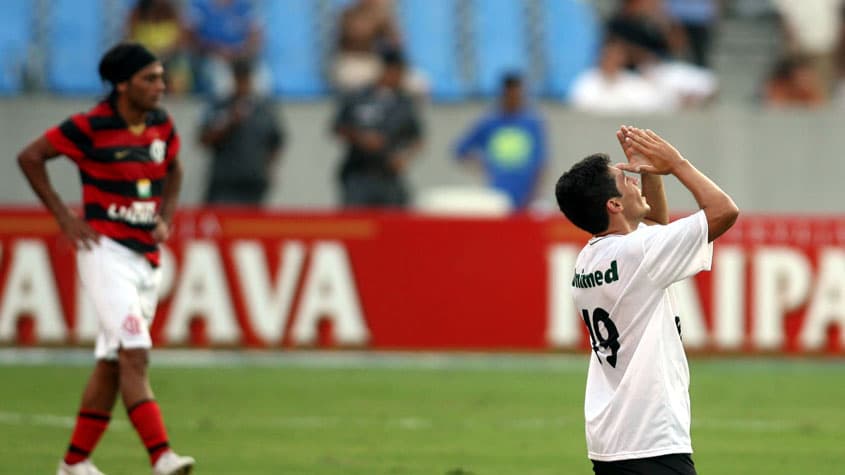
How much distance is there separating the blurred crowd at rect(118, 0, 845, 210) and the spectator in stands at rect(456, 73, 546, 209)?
0.04ft

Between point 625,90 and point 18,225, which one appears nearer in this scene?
point 18,225

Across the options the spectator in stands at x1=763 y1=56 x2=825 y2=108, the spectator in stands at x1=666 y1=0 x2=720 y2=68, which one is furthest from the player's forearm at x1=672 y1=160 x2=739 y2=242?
the spectator in stands at x1=666 y1=0 x2=720 y2=68

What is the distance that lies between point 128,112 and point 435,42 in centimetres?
1277

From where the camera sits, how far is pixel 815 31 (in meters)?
23.1

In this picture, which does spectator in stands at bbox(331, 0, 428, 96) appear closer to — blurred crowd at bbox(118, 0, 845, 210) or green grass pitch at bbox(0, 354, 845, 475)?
blurred crowd at bbox(118, 0, 845, 210)

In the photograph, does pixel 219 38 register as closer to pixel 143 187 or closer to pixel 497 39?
pixel 497 39

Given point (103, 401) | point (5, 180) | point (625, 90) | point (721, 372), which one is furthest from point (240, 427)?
point (625, 90)

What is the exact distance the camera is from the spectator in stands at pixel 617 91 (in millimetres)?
20250

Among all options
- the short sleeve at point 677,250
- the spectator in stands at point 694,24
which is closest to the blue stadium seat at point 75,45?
the spectator in stands at point 694,24

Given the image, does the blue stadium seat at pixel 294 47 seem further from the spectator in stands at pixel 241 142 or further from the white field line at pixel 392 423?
the white field line at pixel 392 423

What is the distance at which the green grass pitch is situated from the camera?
1024cm

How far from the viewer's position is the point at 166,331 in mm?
16719

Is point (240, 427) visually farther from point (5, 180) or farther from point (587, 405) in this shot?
point (5, 180)

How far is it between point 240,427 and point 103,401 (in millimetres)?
2857
